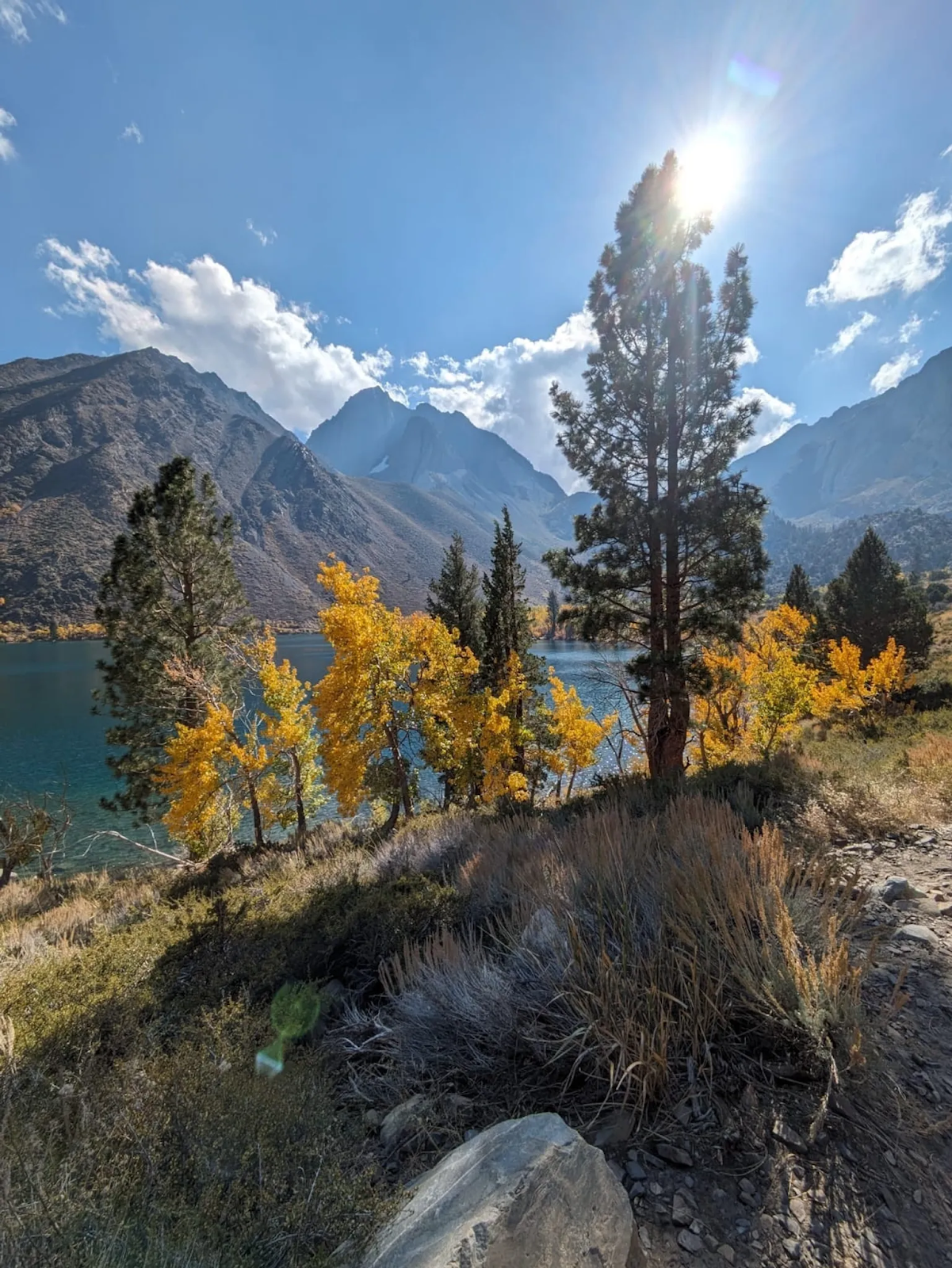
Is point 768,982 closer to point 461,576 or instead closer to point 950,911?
point 950,911

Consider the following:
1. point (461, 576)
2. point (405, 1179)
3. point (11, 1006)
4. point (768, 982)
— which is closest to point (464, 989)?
point (405, 1179)

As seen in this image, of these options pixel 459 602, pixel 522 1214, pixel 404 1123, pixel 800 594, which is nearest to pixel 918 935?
pixel 522 1214

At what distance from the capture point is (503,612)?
19141 millimetres

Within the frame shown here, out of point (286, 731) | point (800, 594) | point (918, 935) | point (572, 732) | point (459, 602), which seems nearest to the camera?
point (918, 935)

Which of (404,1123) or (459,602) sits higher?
(459,602)

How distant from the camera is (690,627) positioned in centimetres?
1015

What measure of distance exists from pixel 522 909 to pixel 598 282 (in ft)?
41.3

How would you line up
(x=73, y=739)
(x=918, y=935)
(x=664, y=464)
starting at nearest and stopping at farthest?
(x=918, y=935) < (x=664, y=464) < (x=73, y=739)

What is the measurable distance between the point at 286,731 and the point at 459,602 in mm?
11804

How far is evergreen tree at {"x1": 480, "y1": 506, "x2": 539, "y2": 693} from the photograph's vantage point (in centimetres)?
1883

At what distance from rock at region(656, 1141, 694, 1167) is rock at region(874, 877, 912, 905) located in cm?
290

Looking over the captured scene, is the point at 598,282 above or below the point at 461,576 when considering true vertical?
above

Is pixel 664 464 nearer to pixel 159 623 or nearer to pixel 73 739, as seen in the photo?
pixel 159 623

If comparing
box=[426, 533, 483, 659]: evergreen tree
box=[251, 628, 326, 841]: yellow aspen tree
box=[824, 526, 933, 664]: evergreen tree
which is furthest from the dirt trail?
box=[824, 526, 933, 664]: evergreen tree
